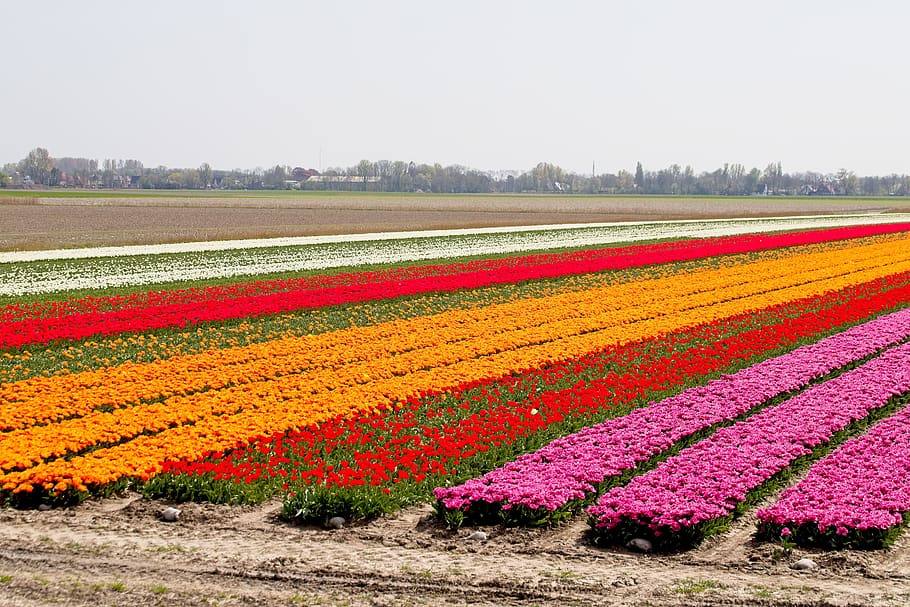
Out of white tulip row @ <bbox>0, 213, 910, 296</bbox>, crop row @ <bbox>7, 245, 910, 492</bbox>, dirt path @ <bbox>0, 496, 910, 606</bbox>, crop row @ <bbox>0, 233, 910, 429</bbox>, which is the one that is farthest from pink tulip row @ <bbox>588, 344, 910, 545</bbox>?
white tulip row @ <bbox>0, 213, 910, 296</bbox>

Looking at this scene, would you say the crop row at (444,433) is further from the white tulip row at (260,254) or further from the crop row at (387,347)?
the white tulip row at (260,254)

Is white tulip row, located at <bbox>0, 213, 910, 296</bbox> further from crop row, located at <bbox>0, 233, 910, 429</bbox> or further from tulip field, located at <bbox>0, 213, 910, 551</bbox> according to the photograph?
crop row, located at <bbox>0, 233, 910, 429</bbox>

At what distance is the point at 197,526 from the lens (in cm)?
896

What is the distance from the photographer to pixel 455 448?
35.9 feet

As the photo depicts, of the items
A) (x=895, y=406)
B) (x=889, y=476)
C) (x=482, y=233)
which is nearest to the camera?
(x=889, y=476)

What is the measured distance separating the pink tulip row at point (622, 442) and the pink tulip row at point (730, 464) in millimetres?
376

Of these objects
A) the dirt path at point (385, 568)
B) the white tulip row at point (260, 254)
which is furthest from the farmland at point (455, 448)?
the white tulip row at point (260, 254)

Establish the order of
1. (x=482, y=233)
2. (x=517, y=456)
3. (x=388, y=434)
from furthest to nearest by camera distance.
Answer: (x=482, y=233), (x=388, y=434), (x=517, y=456)

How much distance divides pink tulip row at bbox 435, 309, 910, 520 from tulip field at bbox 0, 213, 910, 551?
35 mm

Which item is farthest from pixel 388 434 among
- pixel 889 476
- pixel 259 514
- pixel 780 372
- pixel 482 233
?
pixel 482 233

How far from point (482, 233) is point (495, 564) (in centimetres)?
4476

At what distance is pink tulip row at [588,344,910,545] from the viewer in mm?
8578

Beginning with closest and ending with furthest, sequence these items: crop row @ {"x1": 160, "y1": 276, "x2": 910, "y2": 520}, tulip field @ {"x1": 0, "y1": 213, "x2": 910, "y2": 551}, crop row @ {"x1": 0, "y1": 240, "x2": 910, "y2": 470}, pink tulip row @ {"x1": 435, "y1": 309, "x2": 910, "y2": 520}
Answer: pink tulip row @ {"x1": 435, "y1": 309, "x2": 910, "y2": 520}, tulip field @ {"x1": 0, "y1": 213, "x2": 910, "y2": 551}, crop row @ {"x1": 160, "y1": 276, "x2": 910, "y2": 520}, crop row @ {"x1": 0, "y1": 240, "x2": 910, "y2": 470}

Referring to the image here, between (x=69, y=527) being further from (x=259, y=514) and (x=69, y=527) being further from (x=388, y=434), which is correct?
(x=388, y=434)
